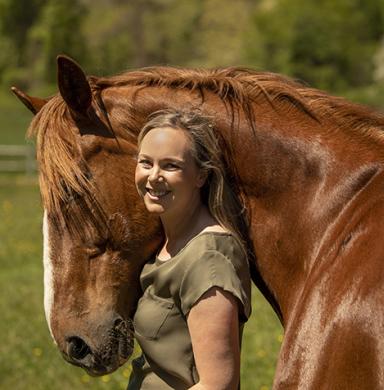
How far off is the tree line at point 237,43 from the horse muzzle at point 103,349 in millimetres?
35197

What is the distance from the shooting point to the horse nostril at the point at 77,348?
9.52 feet

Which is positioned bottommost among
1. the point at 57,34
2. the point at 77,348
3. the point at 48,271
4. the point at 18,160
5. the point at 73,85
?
the point at 57,34

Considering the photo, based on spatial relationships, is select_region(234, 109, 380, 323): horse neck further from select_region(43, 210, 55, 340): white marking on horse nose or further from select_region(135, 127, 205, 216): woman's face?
select_region(43, 210, 55, 340): white marking on horse nose

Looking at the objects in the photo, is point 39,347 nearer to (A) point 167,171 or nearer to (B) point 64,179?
(B) point 64,179

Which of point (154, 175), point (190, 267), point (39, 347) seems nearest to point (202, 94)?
point (154, 175)

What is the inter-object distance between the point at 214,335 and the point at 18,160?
88.0 ft

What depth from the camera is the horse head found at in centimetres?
288

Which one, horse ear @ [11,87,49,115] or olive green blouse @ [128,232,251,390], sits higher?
Result: horse ear @ [11,87,49,115]

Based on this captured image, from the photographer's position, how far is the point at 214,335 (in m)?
2.53

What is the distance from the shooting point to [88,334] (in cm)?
289

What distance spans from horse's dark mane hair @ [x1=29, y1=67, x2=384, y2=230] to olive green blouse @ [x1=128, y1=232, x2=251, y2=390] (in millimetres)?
357

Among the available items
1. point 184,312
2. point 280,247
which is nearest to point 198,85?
point 280,247

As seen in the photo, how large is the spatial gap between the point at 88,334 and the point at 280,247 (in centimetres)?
61

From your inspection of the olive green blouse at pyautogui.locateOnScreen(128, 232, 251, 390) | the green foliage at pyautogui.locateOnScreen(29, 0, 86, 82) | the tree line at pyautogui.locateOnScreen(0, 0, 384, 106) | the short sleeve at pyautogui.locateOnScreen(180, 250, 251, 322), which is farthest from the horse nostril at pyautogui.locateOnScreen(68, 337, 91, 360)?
the green foliage at pyautogui.locateOnScreen(29, 0, 86, 82)
